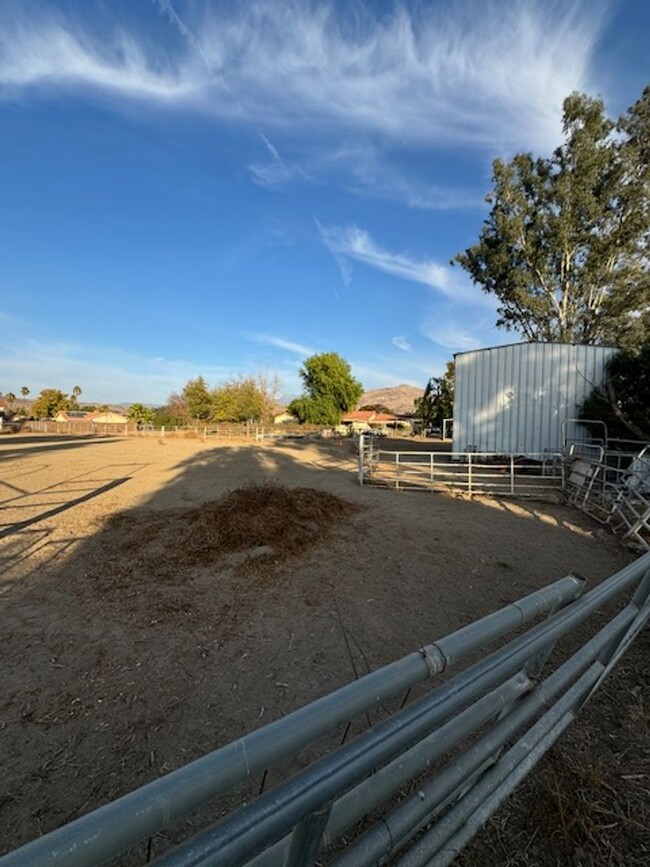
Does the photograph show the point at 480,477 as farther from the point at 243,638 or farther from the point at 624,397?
the point at 243,638

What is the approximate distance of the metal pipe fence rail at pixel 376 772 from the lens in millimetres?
655

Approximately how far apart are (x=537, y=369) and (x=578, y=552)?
35.0 ft

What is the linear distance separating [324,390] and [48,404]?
164 ft

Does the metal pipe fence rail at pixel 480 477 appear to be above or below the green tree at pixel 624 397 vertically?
below

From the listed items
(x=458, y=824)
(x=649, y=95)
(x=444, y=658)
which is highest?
(x=649, y=95)

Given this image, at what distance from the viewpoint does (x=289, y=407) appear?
55094mm

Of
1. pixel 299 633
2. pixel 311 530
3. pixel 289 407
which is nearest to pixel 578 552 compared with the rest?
pixel 311 530

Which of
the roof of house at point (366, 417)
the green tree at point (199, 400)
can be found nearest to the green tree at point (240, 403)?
the green tree at point (199, 400)

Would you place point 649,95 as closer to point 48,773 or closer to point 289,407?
point 48,773

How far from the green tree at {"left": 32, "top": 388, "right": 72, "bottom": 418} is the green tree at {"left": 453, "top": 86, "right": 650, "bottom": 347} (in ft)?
234

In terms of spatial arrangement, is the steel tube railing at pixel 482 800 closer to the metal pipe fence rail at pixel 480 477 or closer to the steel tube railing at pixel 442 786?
the steel tube railing at pixel 442 786

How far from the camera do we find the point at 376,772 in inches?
44.2

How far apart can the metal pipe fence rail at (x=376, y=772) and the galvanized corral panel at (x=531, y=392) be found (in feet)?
46.1

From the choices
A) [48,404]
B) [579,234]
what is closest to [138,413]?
[48,404]
